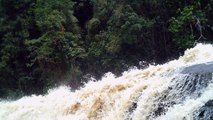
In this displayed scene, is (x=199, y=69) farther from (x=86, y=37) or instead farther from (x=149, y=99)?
(x=86, y=37)

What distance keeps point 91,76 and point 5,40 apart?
410 cm

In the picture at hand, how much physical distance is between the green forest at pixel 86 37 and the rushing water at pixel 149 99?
12.9 ft

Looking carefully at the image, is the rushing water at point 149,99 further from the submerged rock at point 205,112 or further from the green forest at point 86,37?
the green forest at point 86,37

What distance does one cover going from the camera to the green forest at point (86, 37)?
1514cm

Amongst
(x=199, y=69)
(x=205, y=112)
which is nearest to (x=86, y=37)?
(x=199, y=69)

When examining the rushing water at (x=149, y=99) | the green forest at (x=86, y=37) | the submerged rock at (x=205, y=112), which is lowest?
the submerged rock at (x=205, y=112)

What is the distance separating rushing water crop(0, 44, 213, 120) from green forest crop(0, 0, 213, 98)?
3924 mm

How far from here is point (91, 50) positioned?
17672mm

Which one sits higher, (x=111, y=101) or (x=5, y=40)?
(x=5, y=40)

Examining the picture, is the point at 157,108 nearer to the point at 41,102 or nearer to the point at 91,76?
the point at 41,102

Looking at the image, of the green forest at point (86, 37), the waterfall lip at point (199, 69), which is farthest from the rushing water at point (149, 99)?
the green forest at point (86, 37)

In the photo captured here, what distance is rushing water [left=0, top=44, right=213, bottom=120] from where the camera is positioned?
693cm

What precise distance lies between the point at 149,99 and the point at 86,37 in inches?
432

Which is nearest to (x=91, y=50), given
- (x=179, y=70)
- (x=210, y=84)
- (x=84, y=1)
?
(x=84, y=1)
